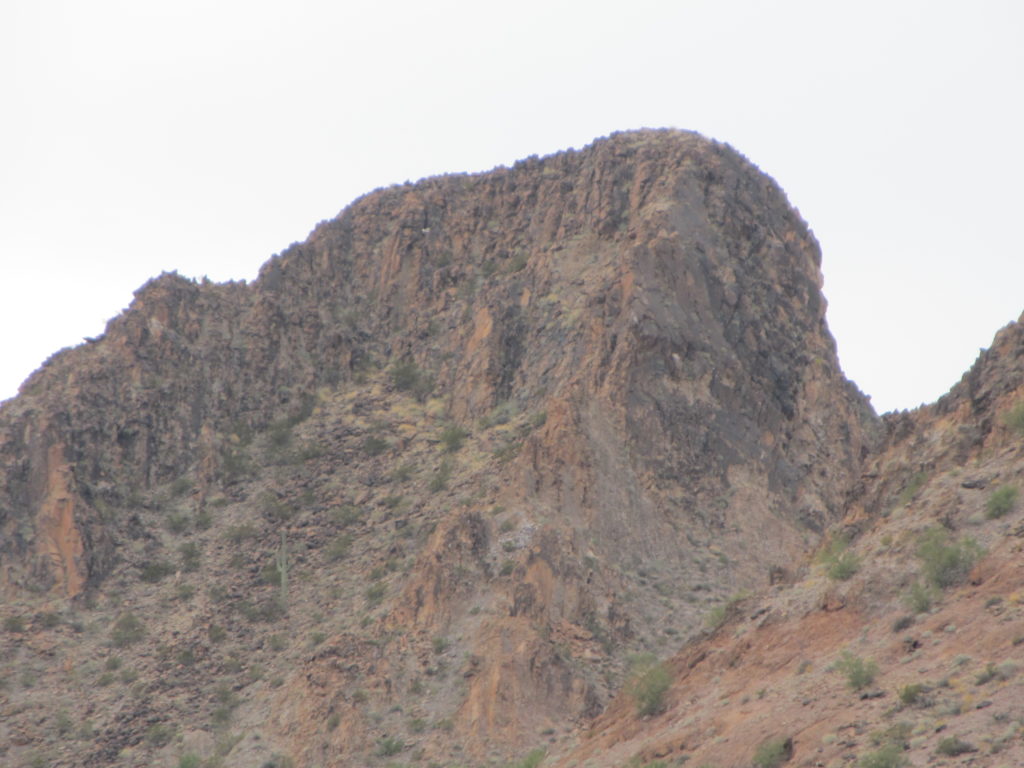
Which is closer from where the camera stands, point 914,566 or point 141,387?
point 914,566

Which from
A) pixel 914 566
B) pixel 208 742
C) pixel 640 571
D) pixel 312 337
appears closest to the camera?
pixel 914 566

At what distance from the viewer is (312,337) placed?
2785 inches

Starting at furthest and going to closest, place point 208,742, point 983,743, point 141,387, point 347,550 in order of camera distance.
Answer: point 141,387 → point 347,550 → point 208,742 → point 983,743

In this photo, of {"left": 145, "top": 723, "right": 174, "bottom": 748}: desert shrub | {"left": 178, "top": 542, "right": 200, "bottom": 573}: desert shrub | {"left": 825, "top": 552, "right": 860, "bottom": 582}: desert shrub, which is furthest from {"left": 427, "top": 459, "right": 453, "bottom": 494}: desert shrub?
{"left": 825, "top": 552, "right": 860, "bottom": 582}: desert shrub

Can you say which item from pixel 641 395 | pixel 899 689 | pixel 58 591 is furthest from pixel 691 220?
pixel 899 689

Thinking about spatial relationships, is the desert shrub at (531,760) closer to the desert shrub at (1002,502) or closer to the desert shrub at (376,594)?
the desert shrub at (376,594)

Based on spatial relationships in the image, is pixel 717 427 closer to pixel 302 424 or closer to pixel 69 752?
pixel 302 424

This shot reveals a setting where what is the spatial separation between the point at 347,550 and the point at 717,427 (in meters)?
15.0

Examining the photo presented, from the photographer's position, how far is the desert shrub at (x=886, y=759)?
27.2 m

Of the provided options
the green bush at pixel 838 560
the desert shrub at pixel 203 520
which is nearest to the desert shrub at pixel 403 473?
the desert shrub at pixel 203 520

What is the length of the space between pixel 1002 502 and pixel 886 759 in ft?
34.3

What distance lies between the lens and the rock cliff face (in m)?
52.4

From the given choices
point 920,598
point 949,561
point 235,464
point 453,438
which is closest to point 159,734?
point 235,464

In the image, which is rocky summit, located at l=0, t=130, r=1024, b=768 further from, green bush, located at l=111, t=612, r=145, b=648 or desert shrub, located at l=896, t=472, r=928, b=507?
green bush, located at l=111, t=612, r=145, b=648
